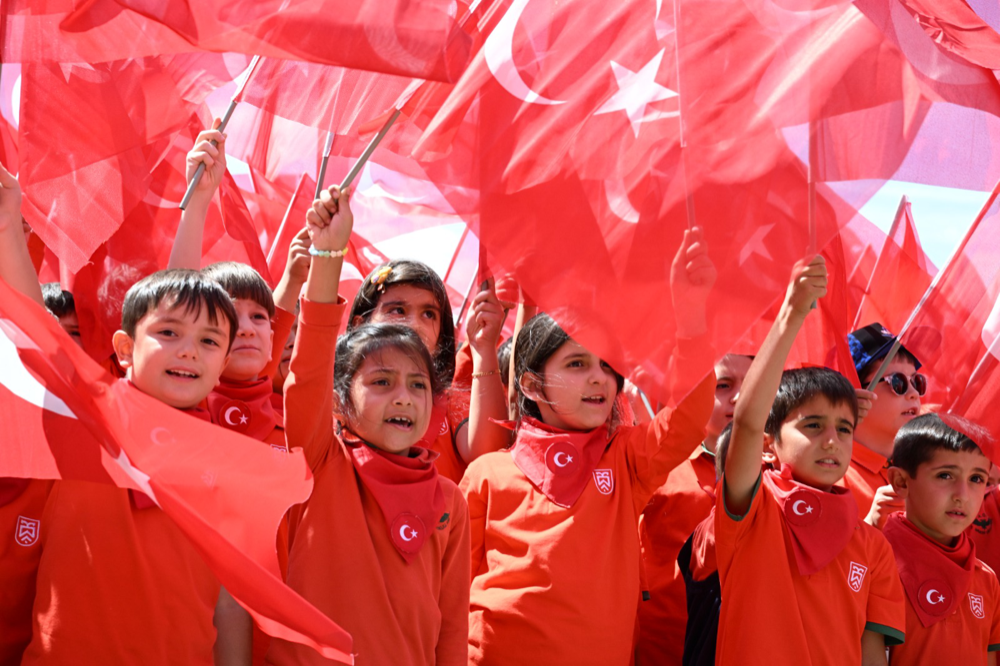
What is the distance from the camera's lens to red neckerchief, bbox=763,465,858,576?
2994 mm

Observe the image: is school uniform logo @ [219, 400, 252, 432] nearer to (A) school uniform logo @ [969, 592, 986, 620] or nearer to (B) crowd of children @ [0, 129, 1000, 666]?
(B) crowd of children @ [0, 129, 1000, 666]

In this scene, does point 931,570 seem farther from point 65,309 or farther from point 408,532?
point 65,309

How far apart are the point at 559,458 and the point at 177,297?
3.67ft

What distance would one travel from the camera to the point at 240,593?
2.00 m

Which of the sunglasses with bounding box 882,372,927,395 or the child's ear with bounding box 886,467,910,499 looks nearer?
the child's ear with bounding box 886,467,910,499

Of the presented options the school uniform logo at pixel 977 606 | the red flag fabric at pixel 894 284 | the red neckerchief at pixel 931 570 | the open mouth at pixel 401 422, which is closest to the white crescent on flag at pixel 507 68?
the open mouth at pixel 401 422

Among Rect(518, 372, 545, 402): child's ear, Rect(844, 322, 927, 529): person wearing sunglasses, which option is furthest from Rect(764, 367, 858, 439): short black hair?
Rect(844, 322, 927, 529): person wearing sunglasses

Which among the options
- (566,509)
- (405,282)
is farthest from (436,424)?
(566,509)

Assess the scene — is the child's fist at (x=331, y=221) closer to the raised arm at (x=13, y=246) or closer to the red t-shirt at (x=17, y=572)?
the raised arm at (x=13, y=246)

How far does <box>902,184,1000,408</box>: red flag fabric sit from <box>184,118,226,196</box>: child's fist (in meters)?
2.24

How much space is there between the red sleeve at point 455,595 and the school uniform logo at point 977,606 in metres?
1.69

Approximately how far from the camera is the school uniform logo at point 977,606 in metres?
3.37

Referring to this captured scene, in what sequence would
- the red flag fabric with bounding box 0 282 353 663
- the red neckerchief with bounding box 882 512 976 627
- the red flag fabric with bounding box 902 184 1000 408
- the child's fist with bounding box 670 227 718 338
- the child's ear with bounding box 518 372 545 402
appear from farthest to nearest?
the red flag fabric with bounding box 902 184 1000 408, the red neckerchief with bounding box 882 512 976 627, the child's ear with bounding box 518 372 545 402, the child's fist with bounding box 670 227 718 338, the red flag fabric with bounding box 0 282 353 663

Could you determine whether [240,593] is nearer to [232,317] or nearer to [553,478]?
[232,317]
